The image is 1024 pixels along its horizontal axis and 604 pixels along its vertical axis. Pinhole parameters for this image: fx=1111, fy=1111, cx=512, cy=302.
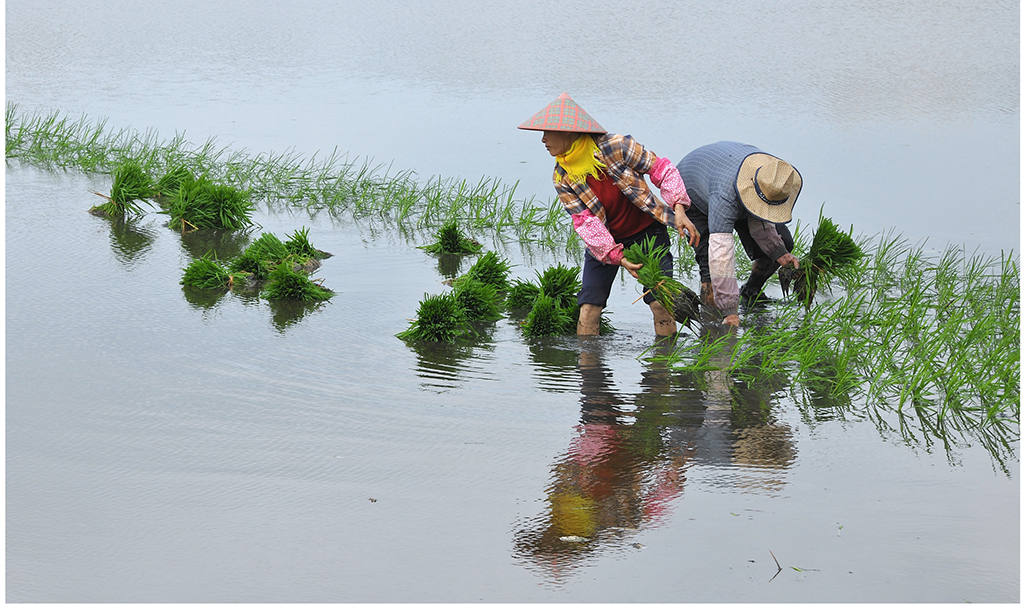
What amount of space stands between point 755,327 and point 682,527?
2.36 metres

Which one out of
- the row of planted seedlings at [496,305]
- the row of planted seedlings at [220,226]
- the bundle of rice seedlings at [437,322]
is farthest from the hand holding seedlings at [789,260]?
the row of planted seedlings at [220,226]

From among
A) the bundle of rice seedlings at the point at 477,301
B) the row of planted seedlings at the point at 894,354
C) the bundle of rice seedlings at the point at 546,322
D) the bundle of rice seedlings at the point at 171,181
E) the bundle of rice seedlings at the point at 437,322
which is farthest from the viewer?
the bundle of rice seedlings at the point at 171,181

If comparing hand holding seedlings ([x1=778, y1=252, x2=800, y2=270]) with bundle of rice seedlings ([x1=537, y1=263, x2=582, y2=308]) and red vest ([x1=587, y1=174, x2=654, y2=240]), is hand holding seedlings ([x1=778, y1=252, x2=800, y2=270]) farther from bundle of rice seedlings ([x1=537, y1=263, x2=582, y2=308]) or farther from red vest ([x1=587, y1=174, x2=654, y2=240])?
bundle of rice seedlings ([x1=537, y1=263, x2=582, y2=308])

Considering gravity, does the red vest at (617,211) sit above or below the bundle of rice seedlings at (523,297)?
above

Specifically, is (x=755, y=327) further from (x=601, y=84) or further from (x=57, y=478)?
(x=601, y=84)

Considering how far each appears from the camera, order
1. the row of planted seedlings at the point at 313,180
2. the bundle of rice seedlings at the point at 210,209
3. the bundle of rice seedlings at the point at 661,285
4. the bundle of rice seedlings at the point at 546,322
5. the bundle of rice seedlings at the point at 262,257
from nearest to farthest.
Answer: the bundle of rice seedlings at the point at 661,285 → the bundle of rice seedlings at the point at 546,322 → the bundle of rice seedlings at the point at 262,257 → the bundle of rice seedlings at the point at 210,209 → the row of planted seedlings at the point at 313,180

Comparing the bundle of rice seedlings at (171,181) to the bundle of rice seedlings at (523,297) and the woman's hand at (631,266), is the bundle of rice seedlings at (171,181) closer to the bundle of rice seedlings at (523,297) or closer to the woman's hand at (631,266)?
the bundle of rice seedlings at (523,297)

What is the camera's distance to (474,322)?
19.6ft

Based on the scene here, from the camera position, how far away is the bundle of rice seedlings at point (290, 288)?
20.8 ft

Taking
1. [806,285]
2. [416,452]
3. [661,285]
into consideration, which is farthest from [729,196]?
[416,452]

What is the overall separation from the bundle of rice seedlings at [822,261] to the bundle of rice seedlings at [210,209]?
12.9 feet

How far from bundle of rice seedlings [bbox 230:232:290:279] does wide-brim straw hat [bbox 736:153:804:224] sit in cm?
290

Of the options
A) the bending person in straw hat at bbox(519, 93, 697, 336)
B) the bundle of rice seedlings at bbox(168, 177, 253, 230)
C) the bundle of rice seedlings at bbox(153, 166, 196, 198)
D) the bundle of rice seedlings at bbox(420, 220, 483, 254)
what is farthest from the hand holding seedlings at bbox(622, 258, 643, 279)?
the bundle of rice seedlings at bbox(153, 166, 196, 198)

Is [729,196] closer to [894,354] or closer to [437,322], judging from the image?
[894,354]
